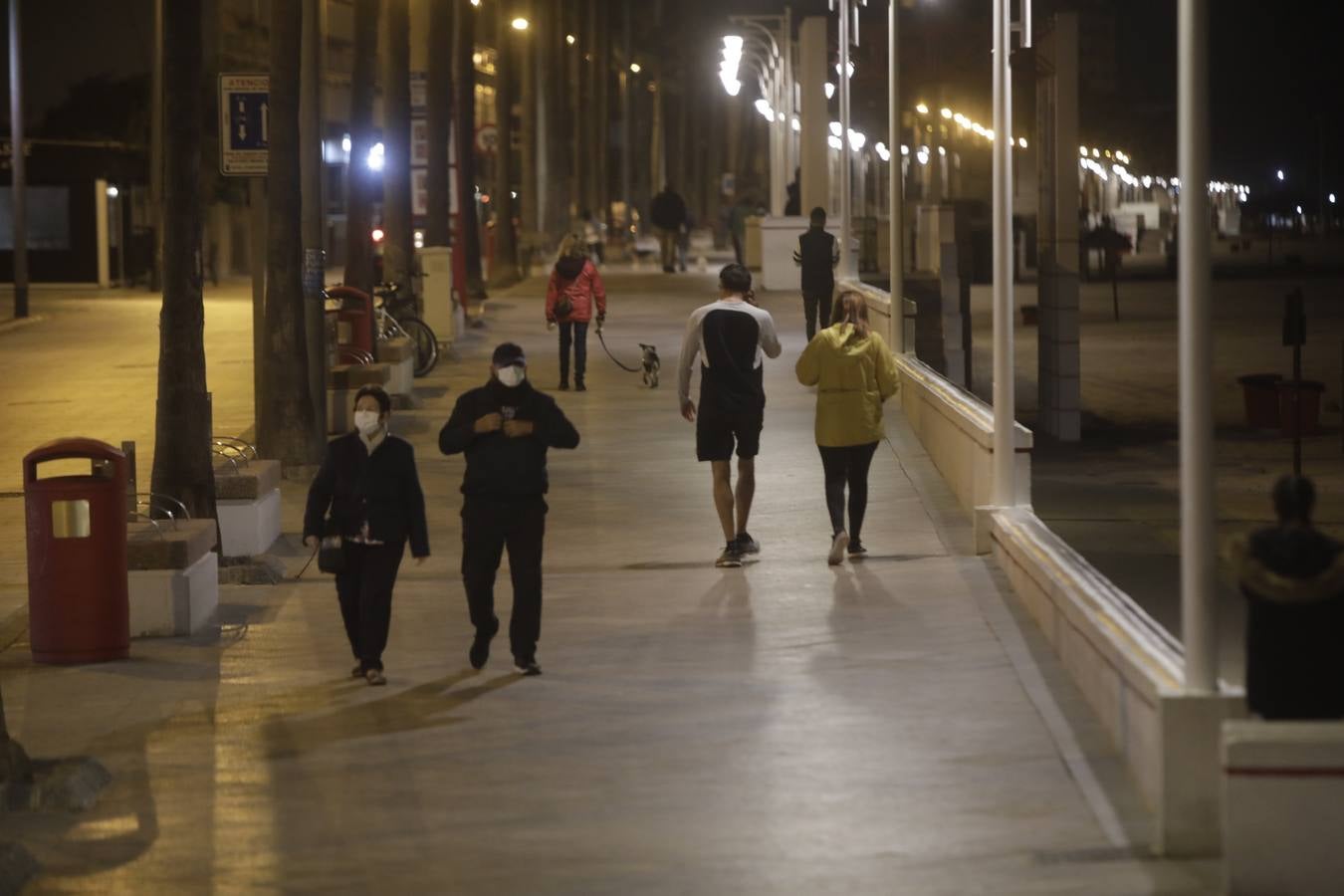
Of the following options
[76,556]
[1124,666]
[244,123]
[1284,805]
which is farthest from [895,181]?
A: [1284,805]

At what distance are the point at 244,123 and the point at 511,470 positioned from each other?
8.03 meters

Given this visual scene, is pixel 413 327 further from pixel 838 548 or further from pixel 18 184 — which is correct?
pixel 18 184

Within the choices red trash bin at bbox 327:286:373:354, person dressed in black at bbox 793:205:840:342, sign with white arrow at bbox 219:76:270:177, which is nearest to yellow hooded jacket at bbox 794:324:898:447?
sign with white arrow at bbox 219:76:270:177

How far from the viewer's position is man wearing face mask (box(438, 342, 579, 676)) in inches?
429

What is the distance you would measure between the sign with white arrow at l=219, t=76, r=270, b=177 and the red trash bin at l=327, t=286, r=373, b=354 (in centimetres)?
569

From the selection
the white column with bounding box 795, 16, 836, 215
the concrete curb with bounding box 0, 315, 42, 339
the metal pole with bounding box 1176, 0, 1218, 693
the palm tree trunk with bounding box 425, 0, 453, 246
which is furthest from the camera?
the white column with bounding box 795, 16, 836, 215

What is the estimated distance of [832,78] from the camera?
60469mm

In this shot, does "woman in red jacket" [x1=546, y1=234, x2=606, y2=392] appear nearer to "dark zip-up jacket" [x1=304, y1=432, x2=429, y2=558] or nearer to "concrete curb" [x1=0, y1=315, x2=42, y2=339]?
"dark zip-up jacket" [x1=304, y1=432, x2=429, y2=558]

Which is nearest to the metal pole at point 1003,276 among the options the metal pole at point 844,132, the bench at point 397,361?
the bench at point 397,361

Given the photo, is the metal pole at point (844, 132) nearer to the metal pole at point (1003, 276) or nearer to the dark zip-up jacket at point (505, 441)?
the metal pole at point (1003, 276)

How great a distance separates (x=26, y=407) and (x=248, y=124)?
8.91 metres

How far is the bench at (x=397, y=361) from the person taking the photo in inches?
956

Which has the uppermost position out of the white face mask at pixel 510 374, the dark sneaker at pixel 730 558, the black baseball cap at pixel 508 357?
the black baseball cap at pixel 508 357

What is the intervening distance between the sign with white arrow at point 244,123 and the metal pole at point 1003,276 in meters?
6.00
